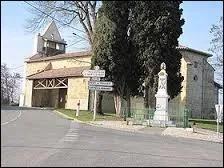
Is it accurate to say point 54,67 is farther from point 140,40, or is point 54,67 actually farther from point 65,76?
point 140,40

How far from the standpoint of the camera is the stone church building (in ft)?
161

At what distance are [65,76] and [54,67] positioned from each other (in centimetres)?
914

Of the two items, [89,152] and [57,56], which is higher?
[57,56]

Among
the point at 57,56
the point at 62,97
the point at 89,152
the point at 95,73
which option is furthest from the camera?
the point at 57,56

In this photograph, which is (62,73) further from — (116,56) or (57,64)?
(116,56)

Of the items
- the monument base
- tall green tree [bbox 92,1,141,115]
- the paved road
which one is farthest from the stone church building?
the paved road

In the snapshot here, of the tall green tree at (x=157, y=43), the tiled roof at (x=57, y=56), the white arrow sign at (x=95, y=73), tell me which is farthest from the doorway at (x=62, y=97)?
the white arrow sign at (x=95, y=73)

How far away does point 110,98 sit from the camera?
49.3 metres

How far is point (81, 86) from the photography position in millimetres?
48406

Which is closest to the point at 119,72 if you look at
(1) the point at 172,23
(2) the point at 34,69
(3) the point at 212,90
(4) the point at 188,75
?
(1) the point at 172,23

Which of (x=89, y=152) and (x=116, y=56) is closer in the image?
(x=89, y=152)

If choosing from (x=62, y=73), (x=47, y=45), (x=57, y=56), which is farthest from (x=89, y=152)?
(x=47, y=45)

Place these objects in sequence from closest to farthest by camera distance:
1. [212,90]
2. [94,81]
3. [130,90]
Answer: [94,81]
[130,90]
[212,90]

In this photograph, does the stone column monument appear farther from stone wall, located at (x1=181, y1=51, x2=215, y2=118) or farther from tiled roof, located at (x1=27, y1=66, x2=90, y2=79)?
stone wall, located at (x1=181, y1=51, x2=215, y2=118)
